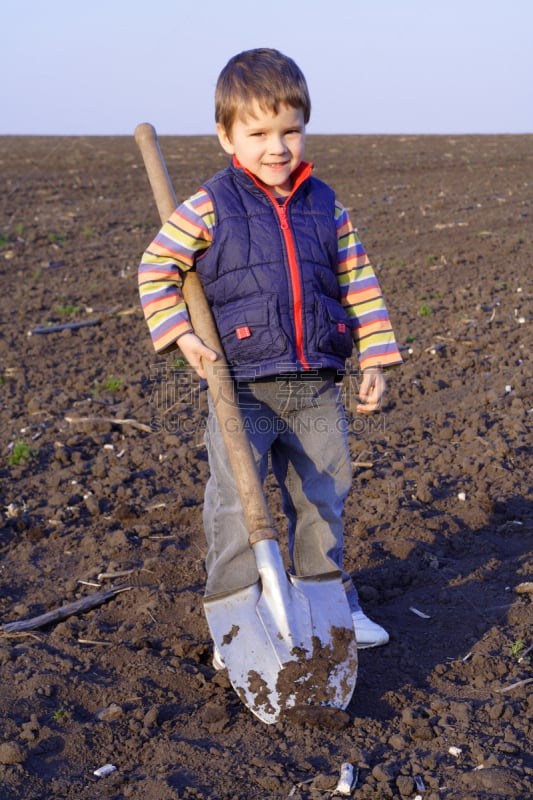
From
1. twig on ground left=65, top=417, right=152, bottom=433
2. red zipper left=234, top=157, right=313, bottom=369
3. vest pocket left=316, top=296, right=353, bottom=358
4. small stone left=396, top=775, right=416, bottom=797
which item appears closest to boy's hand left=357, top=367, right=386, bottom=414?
vest pocket left=316, top=296, right=353, bottom=358

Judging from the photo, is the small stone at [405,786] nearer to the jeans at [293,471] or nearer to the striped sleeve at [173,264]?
the jeans at [293,471]

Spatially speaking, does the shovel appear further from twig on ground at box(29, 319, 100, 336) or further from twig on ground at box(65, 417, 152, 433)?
twig on ground at box(29, 319, 100, 336)

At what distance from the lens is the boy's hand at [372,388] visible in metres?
3.03

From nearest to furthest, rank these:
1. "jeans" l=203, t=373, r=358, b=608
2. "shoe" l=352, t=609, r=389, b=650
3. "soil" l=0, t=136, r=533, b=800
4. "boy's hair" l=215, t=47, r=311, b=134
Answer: "soil" l=0, t=136, r=533, b=800 → "boy's hair" l=215, t=47, r=311, b=134 → "jeans" l=203, t=373, r=358, b=608 → "shoe" l=352, t=609, r=389, b=650

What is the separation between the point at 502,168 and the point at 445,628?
17.8m

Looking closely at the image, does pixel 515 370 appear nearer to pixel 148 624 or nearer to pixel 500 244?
pixel 148 624

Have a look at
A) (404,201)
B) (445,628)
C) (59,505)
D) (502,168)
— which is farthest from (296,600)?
(502,168)

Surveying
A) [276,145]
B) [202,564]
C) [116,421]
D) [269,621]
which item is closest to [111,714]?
[269,621]

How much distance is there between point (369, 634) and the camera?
3141mm

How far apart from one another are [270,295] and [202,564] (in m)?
1.50

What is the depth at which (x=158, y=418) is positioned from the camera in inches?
224

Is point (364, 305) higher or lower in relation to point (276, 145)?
lower

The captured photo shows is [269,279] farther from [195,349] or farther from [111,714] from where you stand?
[111,714]

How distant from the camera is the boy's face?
2727mm
